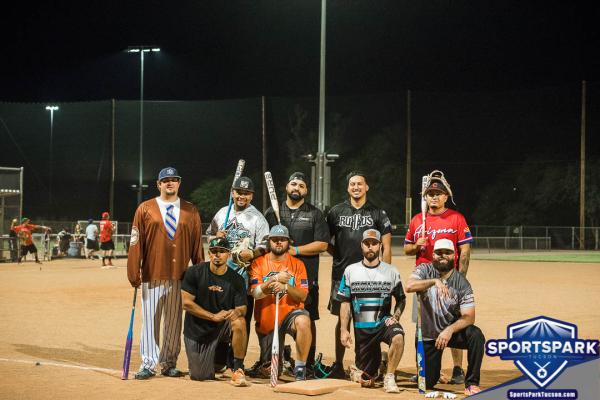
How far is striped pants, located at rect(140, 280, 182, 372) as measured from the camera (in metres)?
9.08

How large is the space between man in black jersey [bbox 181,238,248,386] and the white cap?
2.12m

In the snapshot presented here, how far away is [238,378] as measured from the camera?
27.8 feet

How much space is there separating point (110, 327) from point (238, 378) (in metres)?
5.20

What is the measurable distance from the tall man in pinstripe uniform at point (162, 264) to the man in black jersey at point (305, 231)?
1.07m

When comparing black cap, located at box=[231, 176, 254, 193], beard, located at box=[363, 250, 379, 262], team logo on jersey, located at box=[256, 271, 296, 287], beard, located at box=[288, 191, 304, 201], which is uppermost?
black cap, located at box=[231, 176, 254, 193]

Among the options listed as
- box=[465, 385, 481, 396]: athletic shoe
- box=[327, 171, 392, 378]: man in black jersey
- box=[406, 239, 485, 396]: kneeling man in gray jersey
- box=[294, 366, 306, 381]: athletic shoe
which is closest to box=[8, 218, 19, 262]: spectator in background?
box=[327, 171, 392, 378]: man in black jersey

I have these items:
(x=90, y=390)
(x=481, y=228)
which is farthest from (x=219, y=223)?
(x=481, y=228)

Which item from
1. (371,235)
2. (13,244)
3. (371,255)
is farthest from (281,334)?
(13,244)

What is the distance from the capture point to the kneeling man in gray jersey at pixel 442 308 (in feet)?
27.2

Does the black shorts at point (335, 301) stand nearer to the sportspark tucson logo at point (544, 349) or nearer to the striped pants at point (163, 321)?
the striped pants at point (163, 321)

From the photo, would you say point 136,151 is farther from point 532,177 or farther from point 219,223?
point 219,223

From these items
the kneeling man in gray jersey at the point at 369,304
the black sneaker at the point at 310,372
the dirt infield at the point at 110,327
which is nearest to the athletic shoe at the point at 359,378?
the kneeling man in gray jersey at the point at 369,304

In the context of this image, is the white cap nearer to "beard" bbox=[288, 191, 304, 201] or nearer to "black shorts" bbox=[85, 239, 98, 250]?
"beard" bbox=[288, 191, 304, 201]

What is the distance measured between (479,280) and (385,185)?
38.4 metres
